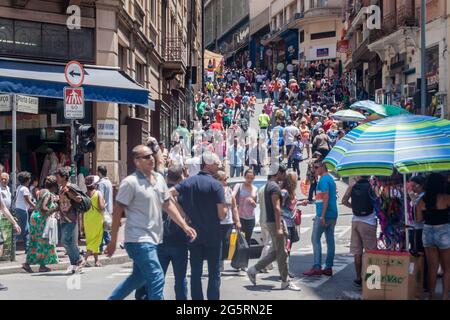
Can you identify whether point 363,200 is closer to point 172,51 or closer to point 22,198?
point 22,198

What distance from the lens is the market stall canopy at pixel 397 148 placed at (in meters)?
10.0

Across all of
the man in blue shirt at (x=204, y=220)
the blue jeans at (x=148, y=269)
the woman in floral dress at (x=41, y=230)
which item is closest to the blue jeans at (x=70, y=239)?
the woman in floral dress at (x=41, y=230)

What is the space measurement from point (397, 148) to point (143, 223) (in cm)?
357

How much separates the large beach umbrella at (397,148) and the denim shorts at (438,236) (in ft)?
1.61

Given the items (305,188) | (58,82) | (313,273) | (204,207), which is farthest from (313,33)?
(204,207)

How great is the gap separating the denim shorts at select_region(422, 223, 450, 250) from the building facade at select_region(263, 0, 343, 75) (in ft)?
163

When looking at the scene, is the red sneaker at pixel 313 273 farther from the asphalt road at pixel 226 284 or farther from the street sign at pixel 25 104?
the street sign at pixel 25 104

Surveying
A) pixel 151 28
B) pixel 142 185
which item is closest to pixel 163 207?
pixel 142 185

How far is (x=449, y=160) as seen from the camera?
10.1 m

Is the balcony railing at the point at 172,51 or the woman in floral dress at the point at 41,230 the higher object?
the balcony railing at the point at 172,51

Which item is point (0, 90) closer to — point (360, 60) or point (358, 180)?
point (358, 180)

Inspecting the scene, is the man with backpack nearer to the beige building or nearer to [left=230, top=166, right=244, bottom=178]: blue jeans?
the beige building

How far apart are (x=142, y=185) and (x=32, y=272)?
6301 mm
